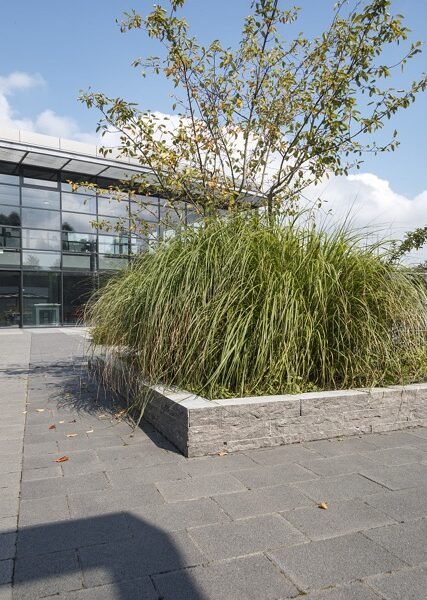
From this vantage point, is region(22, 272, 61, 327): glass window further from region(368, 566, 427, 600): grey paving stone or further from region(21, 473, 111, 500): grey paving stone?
region(368, 566, 427, 600): grey paving stone

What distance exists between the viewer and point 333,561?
7.57 feet

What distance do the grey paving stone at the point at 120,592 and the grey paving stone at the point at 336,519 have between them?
0.90 meters

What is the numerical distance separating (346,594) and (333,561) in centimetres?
25

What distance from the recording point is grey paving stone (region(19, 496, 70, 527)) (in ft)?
9.09

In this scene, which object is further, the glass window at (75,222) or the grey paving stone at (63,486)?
the glass window at (75,222)

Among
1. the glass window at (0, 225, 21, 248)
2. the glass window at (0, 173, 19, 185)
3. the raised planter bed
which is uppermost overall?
the glass window at (0, 173, 19, 185)

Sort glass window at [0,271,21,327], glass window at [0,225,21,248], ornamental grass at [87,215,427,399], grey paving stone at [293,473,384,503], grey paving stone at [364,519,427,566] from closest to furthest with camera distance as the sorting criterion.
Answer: grey paving stone at [364,519,427,566]
grey paving stone at [293,473,384,503]
ornamental grass at [87,215,427,399]
glass window at [0,225,21,248]
glass window at [0,271,21,327]

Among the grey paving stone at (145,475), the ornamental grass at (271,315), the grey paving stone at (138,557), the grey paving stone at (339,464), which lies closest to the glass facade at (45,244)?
the ornamental grass at (271,315)

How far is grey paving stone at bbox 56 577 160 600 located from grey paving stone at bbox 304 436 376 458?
208 cm

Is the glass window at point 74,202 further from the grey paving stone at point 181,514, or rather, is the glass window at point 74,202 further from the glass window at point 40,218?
the grey paving stone at point 181,514

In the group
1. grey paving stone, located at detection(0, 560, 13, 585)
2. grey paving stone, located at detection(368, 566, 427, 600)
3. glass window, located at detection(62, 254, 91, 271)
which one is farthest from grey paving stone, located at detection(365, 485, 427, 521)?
glass window, located at detection(62, 254, 91, 271)

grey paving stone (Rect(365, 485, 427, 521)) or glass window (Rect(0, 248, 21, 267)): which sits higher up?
glass window (Rect(0, 248, 21, 267))

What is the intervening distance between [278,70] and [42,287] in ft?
54.0

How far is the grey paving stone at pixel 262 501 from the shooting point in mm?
2852
